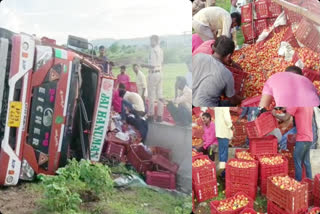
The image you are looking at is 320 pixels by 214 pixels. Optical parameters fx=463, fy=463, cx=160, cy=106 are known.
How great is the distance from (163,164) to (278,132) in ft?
2.25

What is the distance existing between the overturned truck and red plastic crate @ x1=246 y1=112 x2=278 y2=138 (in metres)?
0.82

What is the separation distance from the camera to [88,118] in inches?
108

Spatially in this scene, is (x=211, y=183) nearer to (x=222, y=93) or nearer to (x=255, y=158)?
(x=255, y=158)

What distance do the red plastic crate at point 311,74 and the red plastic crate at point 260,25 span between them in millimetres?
303

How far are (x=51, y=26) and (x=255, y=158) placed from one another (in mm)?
1407

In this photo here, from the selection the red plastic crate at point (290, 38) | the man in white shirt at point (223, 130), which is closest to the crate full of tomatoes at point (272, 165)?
the man in white shirt at point (223, 130)

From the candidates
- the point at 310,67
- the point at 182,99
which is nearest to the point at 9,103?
the point at 182,99

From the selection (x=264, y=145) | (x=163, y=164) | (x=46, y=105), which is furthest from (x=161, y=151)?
(x=46, y=105)

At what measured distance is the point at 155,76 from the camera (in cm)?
265

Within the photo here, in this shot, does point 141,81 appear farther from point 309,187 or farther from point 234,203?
point 309,187

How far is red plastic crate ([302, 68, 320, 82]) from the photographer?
7.86 ft

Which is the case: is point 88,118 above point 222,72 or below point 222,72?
below

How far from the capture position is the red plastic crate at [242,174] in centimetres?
265

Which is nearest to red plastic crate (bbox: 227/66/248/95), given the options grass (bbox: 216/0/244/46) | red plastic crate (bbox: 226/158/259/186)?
grass (bbox: 216/0/244/46)
